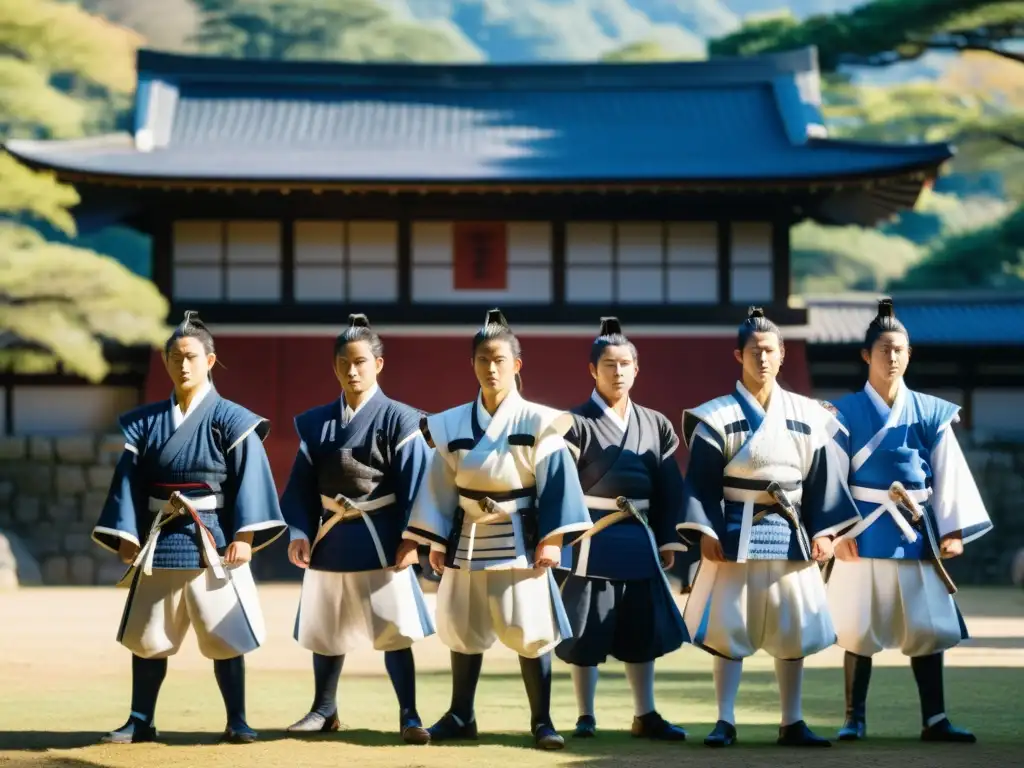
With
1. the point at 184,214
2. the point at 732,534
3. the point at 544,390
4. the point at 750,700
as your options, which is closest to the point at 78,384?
the point at 184,214

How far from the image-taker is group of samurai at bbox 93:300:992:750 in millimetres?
6145

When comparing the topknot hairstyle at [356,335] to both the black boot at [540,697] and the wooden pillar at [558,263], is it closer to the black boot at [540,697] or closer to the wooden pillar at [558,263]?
the black boot at [540,697]

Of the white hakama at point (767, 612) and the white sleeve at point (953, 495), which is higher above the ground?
the white sleeve at point (953, 495)

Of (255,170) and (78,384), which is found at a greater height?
(255,170)

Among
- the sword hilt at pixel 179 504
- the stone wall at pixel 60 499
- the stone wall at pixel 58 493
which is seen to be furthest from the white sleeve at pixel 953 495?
the stone wall at pixel 58 493

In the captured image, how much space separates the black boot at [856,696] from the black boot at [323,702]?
2.04m

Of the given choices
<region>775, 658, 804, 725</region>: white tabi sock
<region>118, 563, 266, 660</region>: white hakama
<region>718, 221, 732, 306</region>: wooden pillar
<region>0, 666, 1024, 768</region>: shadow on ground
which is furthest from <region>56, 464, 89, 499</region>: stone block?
<region>775, 658, 804, 725</region>: white tabi sock

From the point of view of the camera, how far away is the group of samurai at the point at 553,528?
614cm

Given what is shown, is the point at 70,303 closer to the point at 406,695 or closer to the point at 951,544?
the point at 406,695

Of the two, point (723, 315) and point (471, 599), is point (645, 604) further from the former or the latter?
point (723, 315)

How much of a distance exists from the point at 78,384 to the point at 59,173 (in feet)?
8.42

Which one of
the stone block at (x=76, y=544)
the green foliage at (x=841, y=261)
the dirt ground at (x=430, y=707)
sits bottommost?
the dirt ground at (x=430, y=707)

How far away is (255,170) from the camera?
1631cm

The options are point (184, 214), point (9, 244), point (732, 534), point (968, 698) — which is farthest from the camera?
point (184, 214)
